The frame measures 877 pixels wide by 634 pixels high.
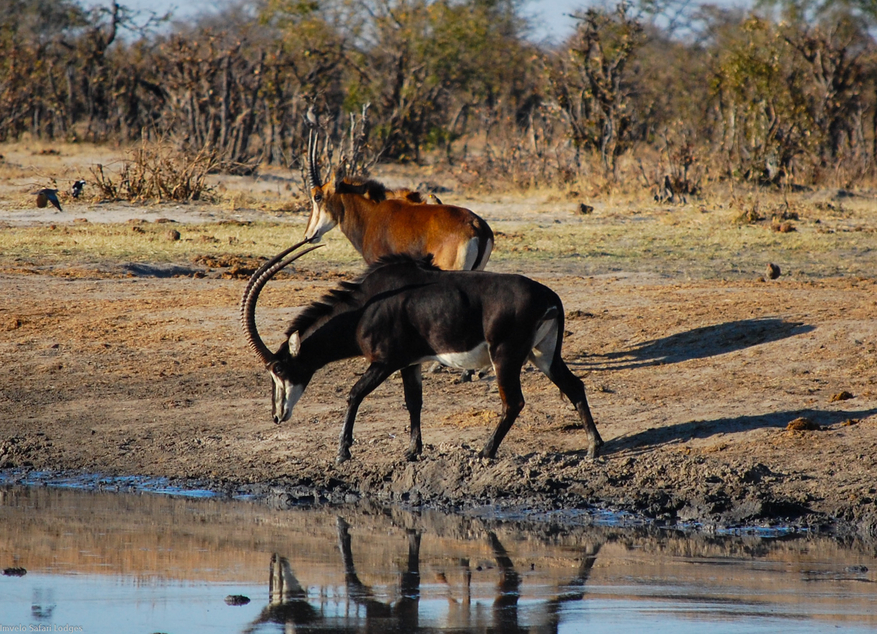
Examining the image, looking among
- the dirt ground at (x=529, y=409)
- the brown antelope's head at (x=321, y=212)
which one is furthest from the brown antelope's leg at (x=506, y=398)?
the brown antelope's head at (x=321, y=212)

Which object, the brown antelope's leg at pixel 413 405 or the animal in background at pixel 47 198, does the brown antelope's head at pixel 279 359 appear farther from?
the animal in background at pixel 47 198

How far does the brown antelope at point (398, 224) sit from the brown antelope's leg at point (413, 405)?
133 centimetres

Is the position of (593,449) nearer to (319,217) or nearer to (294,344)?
(294,344)

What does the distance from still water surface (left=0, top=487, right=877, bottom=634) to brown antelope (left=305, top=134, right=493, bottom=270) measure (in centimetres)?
266

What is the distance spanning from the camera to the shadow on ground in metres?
8.75

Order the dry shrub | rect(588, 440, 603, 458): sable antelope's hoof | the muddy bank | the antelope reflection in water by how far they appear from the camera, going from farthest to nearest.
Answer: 1. the dry shrub
2. rect(588, 440, 603, 458): sable antelope's hoof
3. the muddy bank
4. the antelope reflection in water

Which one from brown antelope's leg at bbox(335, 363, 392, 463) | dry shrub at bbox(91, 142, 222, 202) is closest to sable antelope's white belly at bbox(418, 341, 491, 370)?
brown antelope's leg at bbox(335, 363, 392, 463)

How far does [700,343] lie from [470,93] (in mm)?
21071

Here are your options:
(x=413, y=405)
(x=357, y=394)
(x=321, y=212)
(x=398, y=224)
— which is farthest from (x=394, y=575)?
(x=321, y=212)

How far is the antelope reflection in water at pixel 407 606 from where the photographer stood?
4219 mm

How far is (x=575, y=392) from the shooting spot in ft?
22.2

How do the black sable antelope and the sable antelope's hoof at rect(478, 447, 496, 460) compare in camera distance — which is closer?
the black sable antelope

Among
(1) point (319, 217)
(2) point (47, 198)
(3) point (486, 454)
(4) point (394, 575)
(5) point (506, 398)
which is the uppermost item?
(1) point (319, 217)

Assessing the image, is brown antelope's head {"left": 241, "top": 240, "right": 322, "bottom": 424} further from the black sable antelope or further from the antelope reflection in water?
the antelope reflection in water
